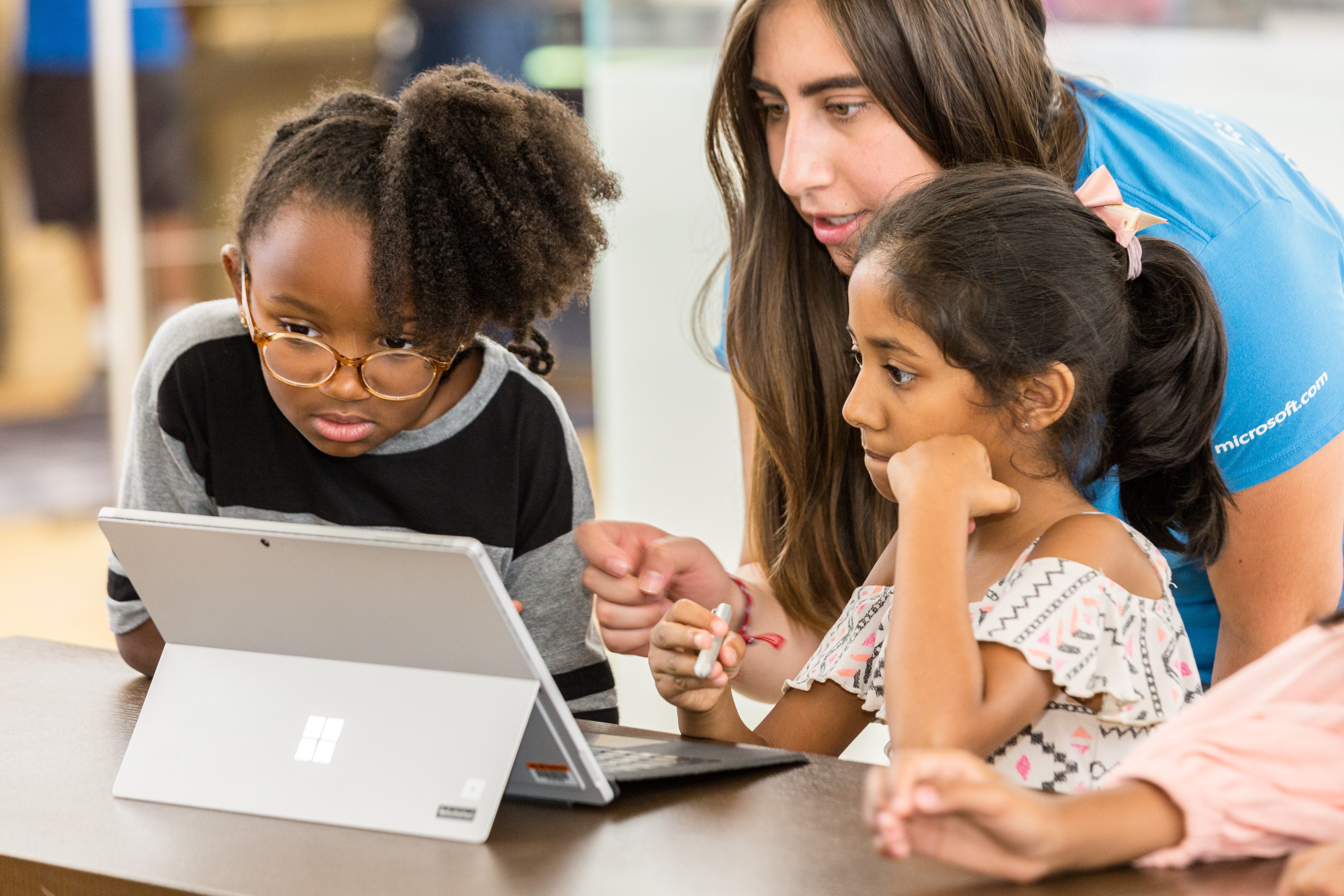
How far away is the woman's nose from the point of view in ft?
4.34

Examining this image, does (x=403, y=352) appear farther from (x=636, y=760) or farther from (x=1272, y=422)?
(x=1272, y=422)

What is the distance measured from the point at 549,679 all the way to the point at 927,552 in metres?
0.29

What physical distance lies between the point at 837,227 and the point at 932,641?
1.89 feet

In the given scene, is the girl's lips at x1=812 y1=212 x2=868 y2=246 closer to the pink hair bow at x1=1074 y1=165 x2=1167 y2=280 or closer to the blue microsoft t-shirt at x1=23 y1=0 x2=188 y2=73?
the pink hair bow at x1=1074 y1=165 x2=1167 y2=280

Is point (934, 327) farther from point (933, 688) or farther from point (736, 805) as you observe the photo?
point (736, 805)

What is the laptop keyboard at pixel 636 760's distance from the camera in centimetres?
89

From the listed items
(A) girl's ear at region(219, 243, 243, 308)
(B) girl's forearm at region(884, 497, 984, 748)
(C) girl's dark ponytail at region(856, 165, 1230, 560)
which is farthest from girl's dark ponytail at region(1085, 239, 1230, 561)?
(A) girl's ear at region(219, 243, 243, 308)

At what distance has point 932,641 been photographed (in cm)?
92

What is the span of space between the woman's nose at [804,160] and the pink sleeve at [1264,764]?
69 centimetres

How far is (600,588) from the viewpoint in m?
1.21

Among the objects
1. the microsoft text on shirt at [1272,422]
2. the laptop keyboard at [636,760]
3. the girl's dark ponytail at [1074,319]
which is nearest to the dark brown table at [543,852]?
the laptop keyboard at [636,760]

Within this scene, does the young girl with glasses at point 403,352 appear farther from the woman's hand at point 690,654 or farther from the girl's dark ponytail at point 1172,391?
the girl's dark ponytail at point 1172,391

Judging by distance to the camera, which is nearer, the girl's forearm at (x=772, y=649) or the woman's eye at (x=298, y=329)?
the woman's eye at (x=298, y=329)

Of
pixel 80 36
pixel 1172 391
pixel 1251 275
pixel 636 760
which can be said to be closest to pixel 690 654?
pixel 636 760
